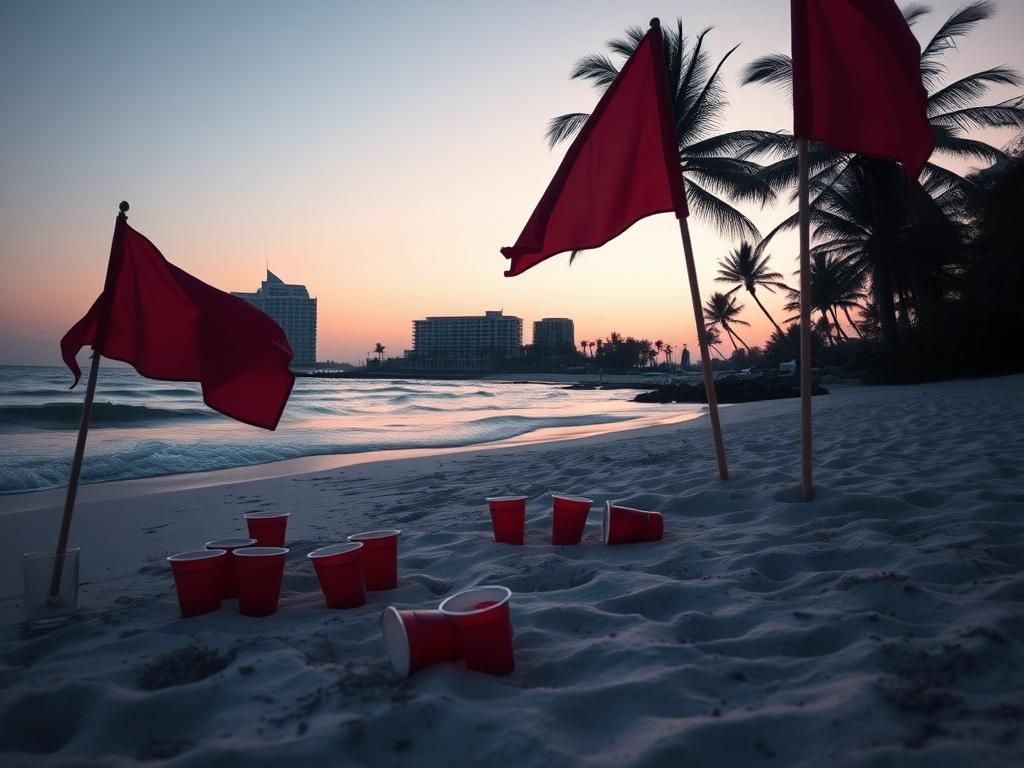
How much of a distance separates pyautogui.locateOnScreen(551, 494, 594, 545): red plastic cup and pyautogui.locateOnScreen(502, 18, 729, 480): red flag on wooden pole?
1.31 metres

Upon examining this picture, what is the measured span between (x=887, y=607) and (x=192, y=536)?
4389 millimetres

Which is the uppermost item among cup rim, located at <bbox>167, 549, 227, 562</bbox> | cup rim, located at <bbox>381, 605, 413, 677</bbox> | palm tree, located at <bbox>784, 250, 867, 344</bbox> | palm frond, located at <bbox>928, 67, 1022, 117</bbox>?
palm frond, located at <bbox>928, 67, 1022, 117</bbox>

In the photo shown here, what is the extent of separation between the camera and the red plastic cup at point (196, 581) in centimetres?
282

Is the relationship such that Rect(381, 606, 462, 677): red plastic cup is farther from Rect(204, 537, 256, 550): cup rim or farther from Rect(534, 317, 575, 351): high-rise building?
Rect(534, 317, 575, 351): high-rise building

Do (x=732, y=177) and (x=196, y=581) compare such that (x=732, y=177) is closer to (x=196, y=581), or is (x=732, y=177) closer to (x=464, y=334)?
(x=196, y=581)

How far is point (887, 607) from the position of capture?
Answer: 243 centimetres

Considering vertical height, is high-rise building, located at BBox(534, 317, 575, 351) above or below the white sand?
above

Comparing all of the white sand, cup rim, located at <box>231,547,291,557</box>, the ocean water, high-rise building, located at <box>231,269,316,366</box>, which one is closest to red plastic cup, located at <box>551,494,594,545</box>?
the white sand

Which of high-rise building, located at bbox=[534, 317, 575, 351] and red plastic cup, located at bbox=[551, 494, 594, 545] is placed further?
high-rise building, located at bbox=[534, 317, 575, 351]

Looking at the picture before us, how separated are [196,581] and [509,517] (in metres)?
1.60

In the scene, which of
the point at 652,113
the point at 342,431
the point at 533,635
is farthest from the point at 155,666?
the point at 342,431

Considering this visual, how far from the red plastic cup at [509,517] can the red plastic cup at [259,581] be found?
124cm

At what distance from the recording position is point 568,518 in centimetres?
372

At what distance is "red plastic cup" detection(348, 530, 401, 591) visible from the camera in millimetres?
3068
